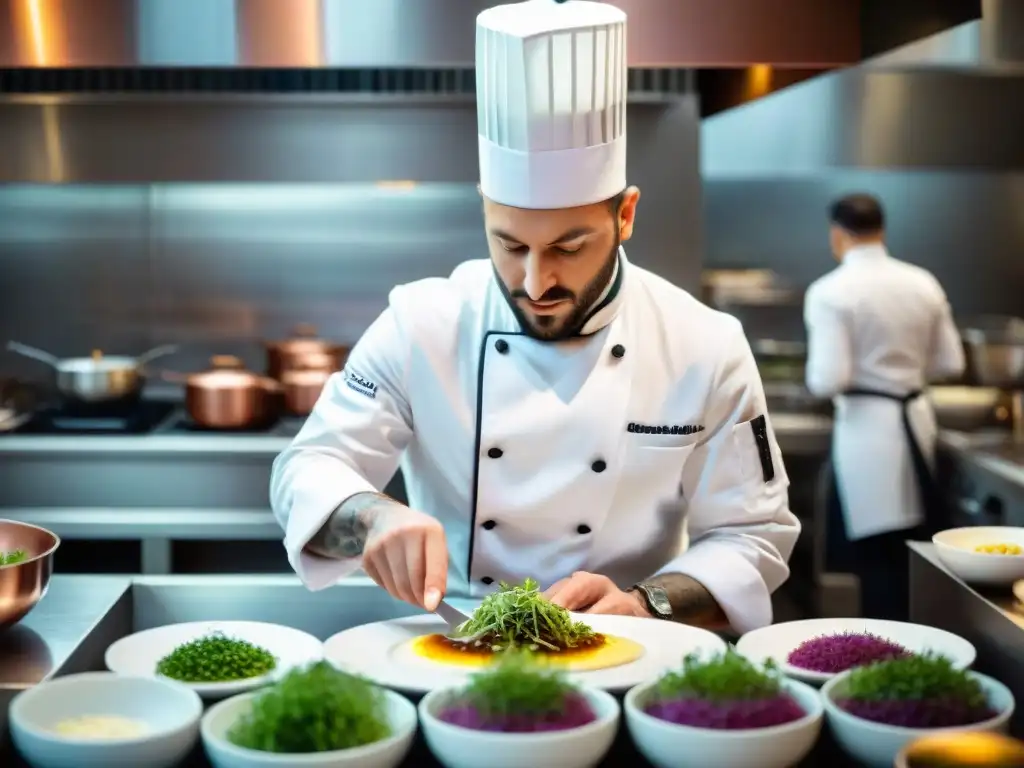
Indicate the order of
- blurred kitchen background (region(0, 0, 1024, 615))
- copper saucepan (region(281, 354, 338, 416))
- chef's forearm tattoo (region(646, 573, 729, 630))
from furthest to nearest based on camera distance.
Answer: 1. copper saucepan (region(281, 354, 338, 416))
2. blurred kitchen background (region(0, 0, 1024, 615))
3. chef's forearm tattoo (region(646, 573, 729, 630))

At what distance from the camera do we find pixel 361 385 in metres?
2.24

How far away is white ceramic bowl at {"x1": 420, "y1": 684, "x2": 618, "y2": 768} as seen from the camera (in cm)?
132

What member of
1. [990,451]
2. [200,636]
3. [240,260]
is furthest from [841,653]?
[240,260]

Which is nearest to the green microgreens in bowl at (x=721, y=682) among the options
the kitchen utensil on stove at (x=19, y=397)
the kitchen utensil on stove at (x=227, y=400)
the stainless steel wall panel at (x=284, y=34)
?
the stainless steel wall panel at (x=284, y=34)

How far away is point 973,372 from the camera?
5527 millimetres

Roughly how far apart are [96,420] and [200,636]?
2.36 m

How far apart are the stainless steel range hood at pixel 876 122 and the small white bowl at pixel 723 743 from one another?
472 cm

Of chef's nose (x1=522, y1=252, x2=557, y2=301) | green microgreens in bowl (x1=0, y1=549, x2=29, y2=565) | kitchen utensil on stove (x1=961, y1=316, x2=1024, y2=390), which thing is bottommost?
kitchen utensil on stove (x1=961, y1=316, x2=1024, y2=390)

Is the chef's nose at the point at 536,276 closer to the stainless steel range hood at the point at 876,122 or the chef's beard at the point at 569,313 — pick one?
the chef's beard at the point at 569,313

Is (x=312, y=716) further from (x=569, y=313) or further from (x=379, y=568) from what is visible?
(x=569, y=313)

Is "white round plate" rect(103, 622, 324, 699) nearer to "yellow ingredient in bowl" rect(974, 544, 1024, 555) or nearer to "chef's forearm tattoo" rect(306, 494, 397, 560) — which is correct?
"chef's forearm tattoo" rect(306, 494, 397, 560)

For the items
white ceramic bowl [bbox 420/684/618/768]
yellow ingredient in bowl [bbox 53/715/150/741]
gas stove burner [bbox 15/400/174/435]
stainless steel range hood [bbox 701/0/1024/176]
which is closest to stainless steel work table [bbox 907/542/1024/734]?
white ceramic bowl [bbox 420/684/618/768]

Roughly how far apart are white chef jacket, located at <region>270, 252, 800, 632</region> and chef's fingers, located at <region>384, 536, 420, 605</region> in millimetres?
348

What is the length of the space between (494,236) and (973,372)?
3.98 metres
